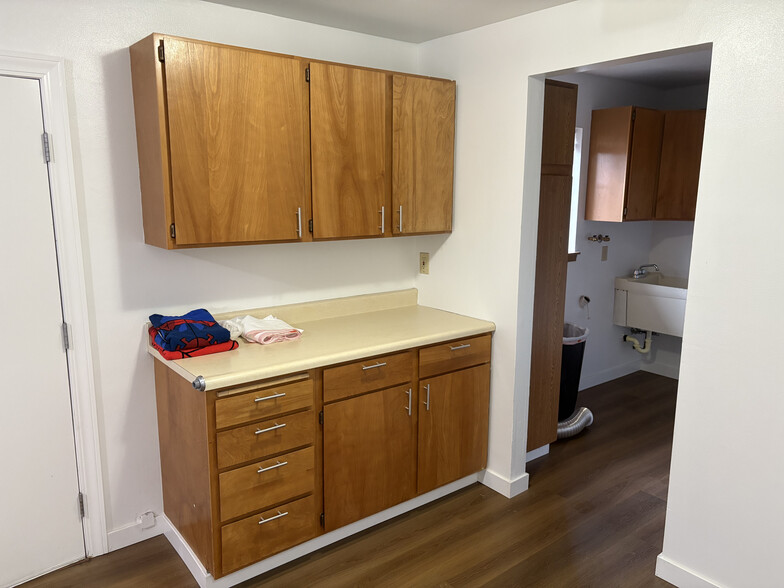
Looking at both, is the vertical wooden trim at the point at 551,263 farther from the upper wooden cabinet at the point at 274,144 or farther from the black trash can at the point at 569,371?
the upper wooden cabinet at the point at 274,144

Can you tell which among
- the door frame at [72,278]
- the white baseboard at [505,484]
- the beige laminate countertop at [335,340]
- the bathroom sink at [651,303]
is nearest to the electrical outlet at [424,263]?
the beige laminate countertop at [335,340]

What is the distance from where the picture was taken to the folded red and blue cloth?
2247 millimetres

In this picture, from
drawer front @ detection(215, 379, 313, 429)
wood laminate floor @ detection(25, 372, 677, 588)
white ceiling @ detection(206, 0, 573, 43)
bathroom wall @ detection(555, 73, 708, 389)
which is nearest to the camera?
drawer front @ detection(215, 379, 313, 429)

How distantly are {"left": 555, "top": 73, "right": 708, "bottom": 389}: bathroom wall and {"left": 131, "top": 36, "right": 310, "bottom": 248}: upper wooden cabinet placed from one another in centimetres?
246

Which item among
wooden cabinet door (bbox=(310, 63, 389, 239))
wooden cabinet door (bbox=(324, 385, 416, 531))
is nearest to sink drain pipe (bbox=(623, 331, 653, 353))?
wooden cabinet door (bbox=(324, 385, 416, 531))

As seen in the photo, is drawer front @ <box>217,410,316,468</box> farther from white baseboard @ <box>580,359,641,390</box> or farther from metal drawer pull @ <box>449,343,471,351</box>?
white baseboard @ <box>580,359,641,390</box>

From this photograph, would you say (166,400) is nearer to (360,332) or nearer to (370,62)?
(360,332)

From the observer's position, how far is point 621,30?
2256mm

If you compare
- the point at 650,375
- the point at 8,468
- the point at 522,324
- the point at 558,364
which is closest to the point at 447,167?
the point at 522,324

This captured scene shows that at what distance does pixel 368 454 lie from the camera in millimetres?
2553

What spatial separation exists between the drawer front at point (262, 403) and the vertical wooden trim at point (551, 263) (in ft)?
4.70

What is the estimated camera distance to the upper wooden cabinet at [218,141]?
2.13m

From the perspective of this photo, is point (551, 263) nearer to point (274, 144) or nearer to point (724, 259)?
point (724, 259)

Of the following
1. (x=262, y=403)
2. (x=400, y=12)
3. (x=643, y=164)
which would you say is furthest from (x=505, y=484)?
(x=643, y=164)
